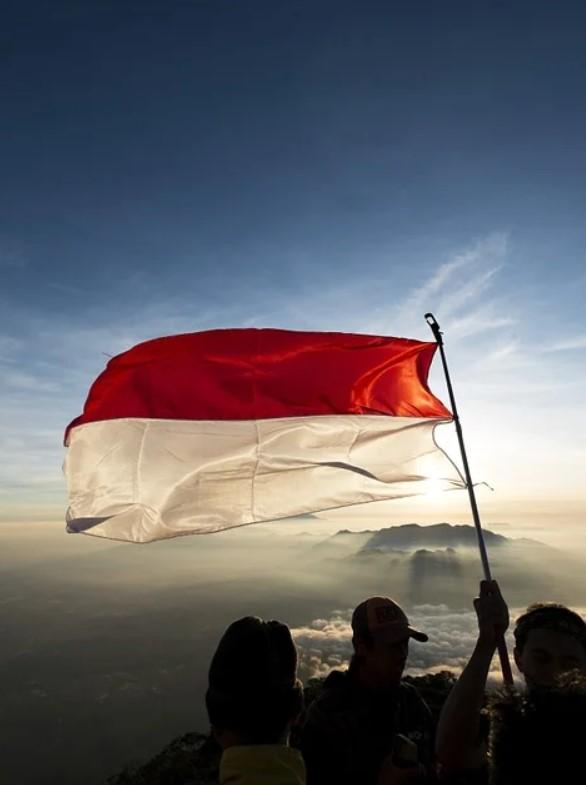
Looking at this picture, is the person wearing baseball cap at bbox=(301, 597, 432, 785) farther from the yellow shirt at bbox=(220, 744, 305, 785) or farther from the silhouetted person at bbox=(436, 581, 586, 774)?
the yellow shirt at bbox=(220, 744, 305, 785)

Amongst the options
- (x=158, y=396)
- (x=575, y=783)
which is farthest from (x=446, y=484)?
(x=575, y=783)

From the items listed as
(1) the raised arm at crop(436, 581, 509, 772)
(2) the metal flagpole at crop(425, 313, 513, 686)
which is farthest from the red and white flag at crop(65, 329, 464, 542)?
(1) the raised arm at crop(436, 581, 509, 772)

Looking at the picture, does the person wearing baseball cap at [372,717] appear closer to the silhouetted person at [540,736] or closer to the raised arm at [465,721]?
the raised arm at [465,721]

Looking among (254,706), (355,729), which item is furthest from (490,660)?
(355,729)

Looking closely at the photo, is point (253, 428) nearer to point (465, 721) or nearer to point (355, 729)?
point (355, 729)

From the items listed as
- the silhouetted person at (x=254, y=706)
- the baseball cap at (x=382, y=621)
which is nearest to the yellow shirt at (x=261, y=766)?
the silhouetted person at (x=254, y=706)
